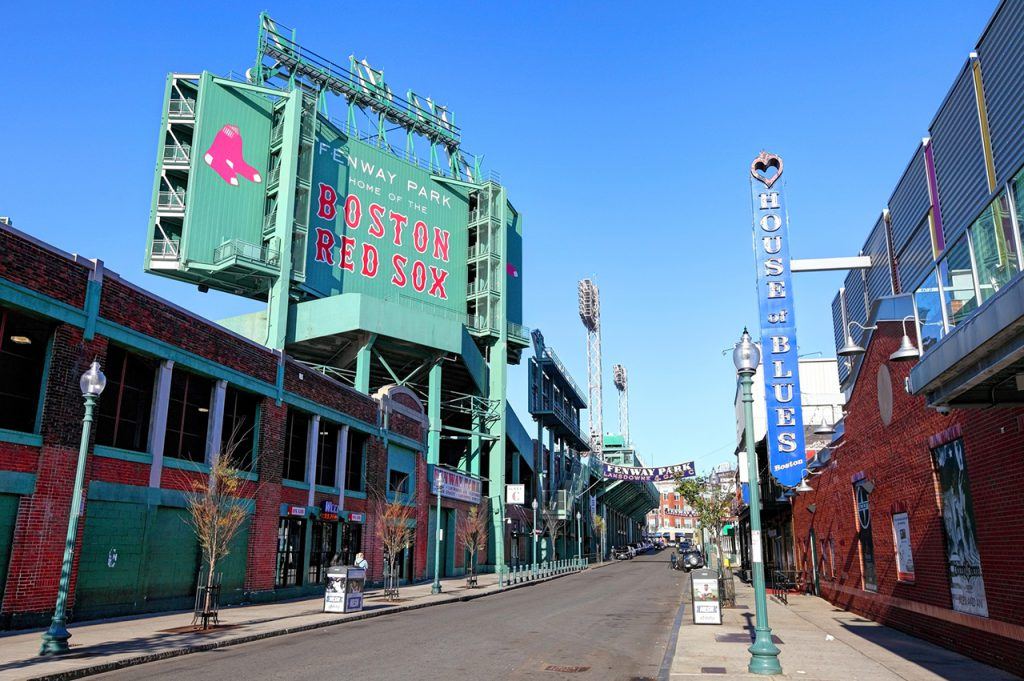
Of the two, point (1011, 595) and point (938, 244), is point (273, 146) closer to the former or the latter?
point (938, 244)

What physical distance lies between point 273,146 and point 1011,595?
1663 inches

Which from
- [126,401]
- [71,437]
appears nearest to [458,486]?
[126,401]

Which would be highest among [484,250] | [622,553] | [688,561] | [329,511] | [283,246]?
[484,250]

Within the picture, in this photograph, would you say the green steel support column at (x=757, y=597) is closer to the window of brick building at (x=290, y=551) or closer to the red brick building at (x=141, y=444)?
the red brick building at (x=141, y=444)

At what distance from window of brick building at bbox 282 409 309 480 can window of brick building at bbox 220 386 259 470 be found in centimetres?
273

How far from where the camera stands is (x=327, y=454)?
110 feet

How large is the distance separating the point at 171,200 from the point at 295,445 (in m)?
18.2

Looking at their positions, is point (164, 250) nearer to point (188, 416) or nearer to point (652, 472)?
point (188, 416)

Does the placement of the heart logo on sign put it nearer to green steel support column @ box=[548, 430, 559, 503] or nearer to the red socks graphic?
the red socks graphic

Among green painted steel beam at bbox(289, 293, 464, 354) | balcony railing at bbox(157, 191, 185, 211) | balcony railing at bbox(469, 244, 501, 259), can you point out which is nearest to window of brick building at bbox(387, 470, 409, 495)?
green painted steel beam at bbox(289, 293, 464, 354)

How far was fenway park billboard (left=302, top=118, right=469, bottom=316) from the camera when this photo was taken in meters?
47.0

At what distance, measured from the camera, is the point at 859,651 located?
50.2 ft

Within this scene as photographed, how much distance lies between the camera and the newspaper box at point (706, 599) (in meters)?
20.3

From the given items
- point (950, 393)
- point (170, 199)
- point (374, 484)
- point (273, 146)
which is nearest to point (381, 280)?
point (273, 146)
